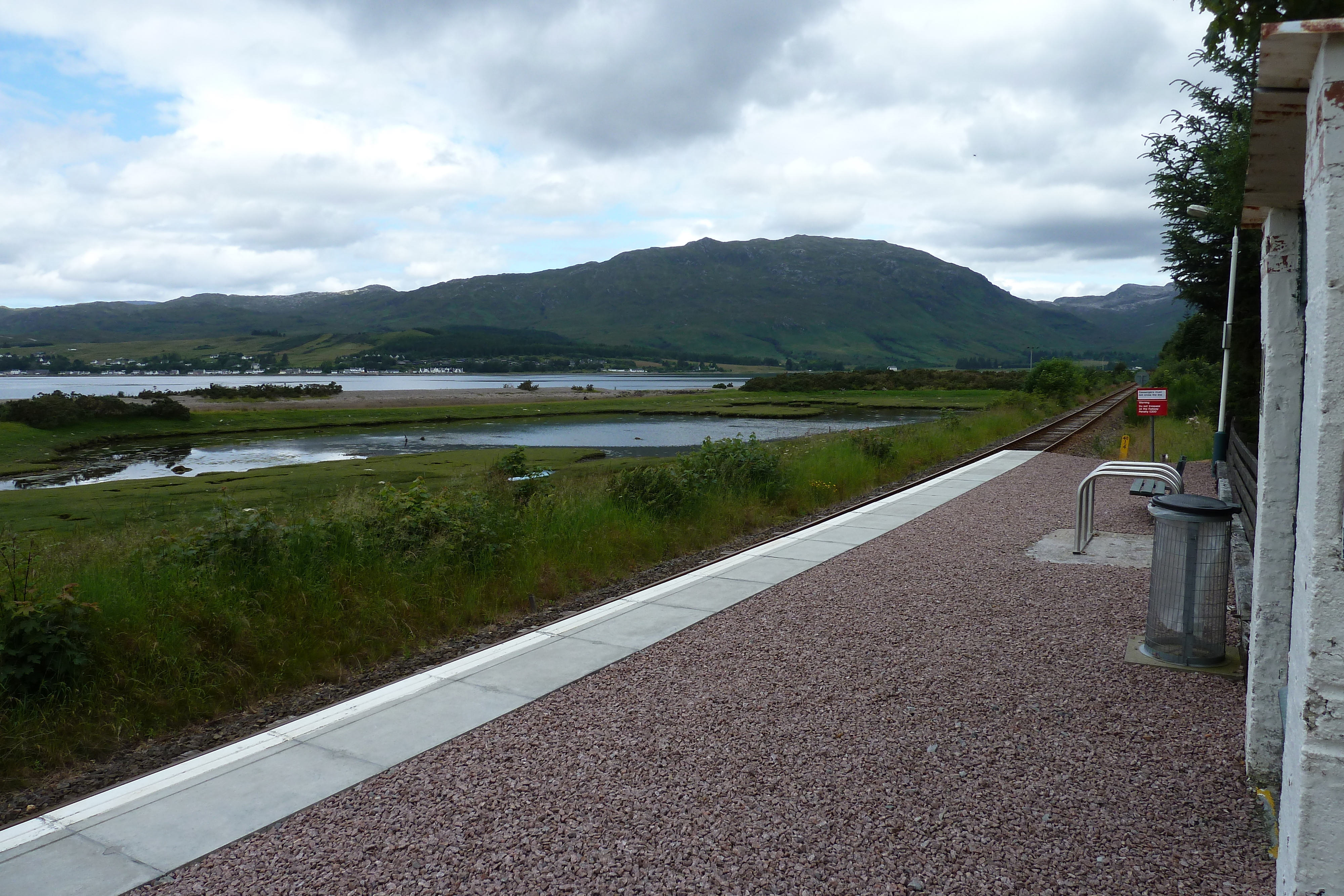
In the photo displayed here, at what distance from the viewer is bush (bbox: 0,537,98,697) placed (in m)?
4.86

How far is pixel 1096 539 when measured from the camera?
9.99 m

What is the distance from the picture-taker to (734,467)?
13.6 metres

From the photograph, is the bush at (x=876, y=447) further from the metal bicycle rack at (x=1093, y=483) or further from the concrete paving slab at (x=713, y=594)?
the concrete paving slab at (x=713, y=594)

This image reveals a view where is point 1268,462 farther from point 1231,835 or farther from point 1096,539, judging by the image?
point 1096,539

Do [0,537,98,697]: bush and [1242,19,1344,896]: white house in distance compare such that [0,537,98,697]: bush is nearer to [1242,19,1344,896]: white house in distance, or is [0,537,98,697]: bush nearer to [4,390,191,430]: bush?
[1242,19,1344,896]: white house in distance

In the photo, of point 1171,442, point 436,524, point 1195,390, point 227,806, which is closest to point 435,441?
point 1171,442

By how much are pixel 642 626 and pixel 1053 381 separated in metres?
45.6

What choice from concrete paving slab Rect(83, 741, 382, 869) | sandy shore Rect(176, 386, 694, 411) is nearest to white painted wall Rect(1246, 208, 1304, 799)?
concrete paving slab Rect(83, 741, 382, 869)

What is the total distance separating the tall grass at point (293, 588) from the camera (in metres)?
5.09

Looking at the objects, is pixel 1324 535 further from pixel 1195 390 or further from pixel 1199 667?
pixel 1195 390

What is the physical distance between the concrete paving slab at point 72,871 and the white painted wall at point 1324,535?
4.18m

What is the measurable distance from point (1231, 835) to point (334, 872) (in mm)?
3870

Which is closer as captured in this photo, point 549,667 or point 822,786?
point 822,786

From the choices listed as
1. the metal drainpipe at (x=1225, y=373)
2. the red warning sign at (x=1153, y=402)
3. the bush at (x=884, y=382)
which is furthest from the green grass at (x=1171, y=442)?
the bush at (x=884, y=382)
